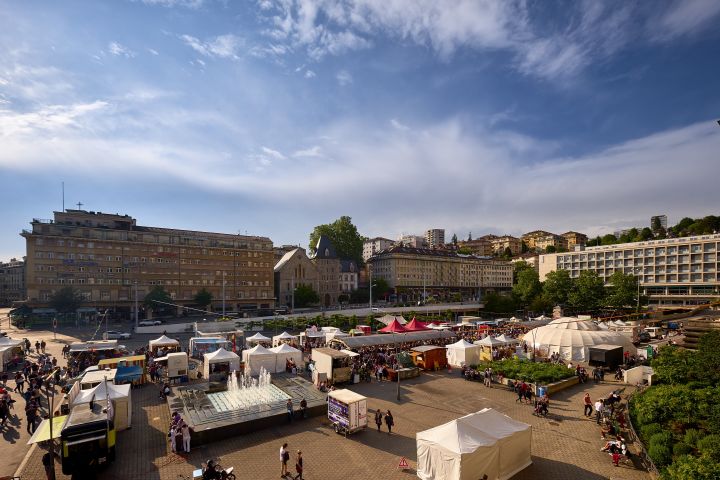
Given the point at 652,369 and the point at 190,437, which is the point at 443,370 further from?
the point at 190,437

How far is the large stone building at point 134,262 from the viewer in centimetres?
6347

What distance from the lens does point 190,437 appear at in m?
15.5

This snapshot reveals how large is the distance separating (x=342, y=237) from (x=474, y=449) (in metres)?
94.0

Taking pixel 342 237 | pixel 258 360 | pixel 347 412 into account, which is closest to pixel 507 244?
pixel 342 237

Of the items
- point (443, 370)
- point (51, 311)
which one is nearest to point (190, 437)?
point (443, 370)

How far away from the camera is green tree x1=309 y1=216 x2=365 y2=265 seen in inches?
4136

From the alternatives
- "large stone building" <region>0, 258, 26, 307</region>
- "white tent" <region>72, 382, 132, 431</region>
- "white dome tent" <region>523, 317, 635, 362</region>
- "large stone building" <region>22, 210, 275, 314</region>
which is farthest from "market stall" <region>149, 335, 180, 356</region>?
"large stone building" <region>0, 258, 26, 307</region>

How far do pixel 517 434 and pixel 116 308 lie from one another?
7183 cm

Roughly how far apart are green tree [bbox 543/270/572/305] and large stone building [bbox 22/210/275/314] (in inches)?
2255

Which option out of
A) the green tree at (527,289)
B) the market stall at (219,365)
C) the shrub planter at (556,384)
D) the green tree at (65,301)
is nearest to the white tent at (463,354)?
the shrub planter at (556,384)

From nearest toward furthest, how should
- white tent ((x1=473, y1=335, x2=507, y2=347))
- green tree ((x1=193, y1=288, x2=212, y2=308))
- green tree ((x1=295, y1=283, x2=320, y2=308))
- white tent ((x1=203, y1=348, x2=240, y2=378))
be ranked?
white tent ((x1=203, y1=348, x2=240, y2=378)) < white tent ((x1=473, y1=335, x2=507, y2=347)) < green tree ((x1=193, y1=288, x2=212, y2=308)) < green tree ((x1=295, y1=283, x2=320, y2=308))

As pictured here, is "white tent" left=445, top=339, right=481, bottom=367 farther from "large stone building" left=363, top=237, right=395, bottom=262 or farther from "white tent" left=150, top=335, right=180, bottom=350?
"large stone building" left=363, top=237, right=395, bottom=262

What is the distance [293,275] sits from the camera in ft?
297

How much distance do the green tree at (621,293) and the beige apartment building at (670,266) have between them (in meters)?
Result: 22.0
